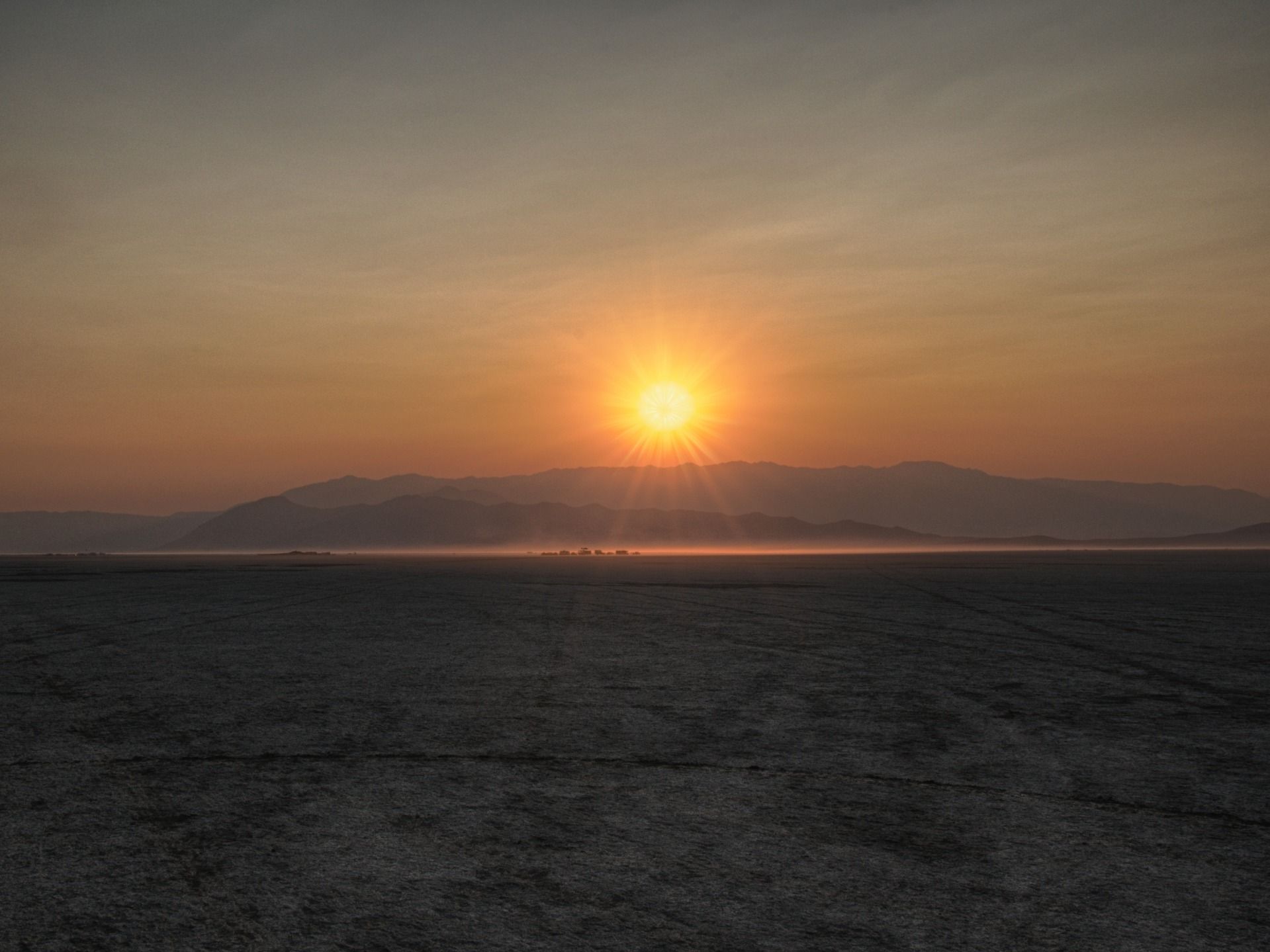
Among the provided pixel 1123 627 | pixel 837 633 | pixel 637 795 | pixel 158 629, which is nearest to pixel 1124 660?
pixel 837 633

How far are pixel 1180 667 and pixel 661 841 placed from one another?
34.2 ft

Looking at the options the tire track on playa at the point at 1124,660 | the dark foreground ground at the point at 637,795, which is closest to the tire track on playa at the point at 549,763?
the dark foreground ground at the point at 637,795

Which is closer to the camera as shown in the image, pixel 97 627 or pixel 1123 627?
pixel 1123 627

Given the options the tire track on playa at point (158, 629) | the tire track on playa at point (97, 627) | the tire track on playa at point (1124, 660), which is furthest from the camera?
the tire track on playa at point (97, 627)

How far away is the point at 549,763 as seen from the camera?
8297 mm

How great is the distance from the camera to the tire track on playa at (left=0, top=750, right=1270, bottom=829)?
7426 mm

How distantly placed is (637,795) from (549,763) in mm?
1227

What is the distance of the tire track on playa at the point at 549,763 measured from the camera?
24.4ft

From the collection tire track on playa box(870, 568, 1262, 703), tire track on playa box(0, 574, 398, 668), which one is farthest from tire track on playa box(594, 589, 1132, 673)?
tire track on playa box(0, 574, 398, 668)

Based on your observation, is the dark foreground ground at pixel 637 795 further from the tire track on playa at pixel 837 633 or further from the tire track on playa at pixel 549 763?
the tire track on playa at pixel 837 633

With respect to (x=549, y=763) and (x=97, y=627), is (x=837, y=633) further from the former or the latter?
(x=97, y=627)

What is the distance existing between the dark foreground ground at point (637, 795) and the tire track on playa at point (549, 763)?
0.04 meters

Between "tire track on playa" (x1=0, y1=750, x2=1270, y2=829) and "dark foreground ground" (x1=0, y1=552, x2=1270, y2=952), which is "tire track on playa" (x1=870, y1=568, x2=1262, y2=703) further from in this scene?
"tire track on playa" (x1=0, y1=750, x2=1270, y2=829)

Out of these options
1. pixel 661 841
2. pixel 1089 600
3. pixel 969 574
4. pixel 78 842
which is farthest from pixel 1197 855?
pixel 969 574
